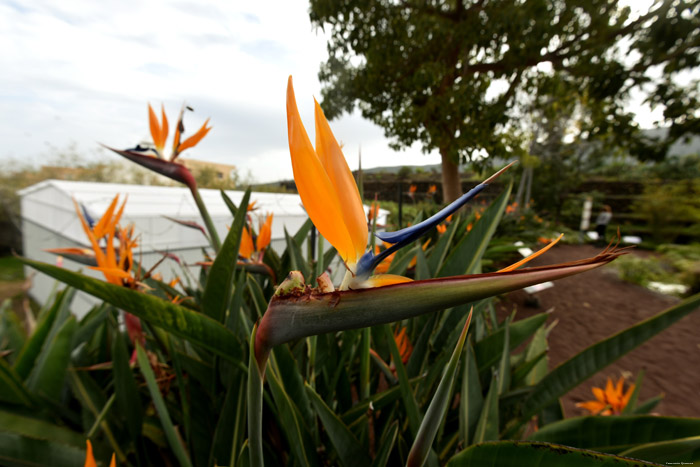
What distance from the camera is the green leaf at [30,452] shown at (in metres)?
0.29

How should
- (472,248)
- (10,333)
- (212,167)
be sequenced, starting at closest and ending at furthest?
(472,248) < (10,333) < (212,167)

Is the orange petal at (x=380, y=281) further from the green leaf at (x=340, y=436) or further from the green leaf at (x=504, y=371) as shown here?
the green leaf at (x=504, y=371)

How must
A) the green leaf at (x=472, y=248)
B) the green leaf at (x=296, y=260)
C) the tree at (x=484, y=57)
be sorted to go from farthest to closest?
1. the tree at (x=484, y=57)
2. the green leaf at (x=296, y=260)
3. the green leaf at (x=472, y=248)

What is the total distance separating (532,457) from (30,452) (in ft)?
1.32

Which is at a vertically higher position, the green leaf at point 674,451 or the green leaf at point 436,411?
the green leaf at point 436,411

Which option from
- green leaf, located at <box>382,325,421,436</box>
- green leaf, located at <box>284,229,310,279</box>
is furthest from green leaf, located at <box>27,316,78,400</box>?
green leaf, located at <box>382,325,421,436</box>

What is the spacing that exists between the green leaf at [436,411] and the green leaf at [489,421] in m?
0.20

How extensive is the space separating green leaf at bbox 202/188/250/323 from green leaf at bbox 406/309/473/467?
0.77 ft

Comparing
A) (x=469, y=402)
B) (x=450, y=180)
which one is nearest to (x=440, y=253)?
(x=469, y=402)

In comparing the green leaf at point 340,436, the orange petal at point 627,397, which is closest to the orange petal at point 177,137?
the green leaf at point 340,436

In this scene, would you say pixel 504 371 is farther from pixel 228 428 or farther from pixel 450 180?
pixel 450 180

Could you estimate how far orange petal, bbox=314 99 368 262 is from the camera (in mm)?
165

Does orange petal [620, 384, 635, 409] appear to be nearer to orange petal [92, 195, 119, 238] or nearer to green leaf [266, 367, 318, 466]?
green leaf [266, 367, 318, 466]

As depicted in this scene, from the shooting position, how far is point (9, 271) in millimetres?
3521
